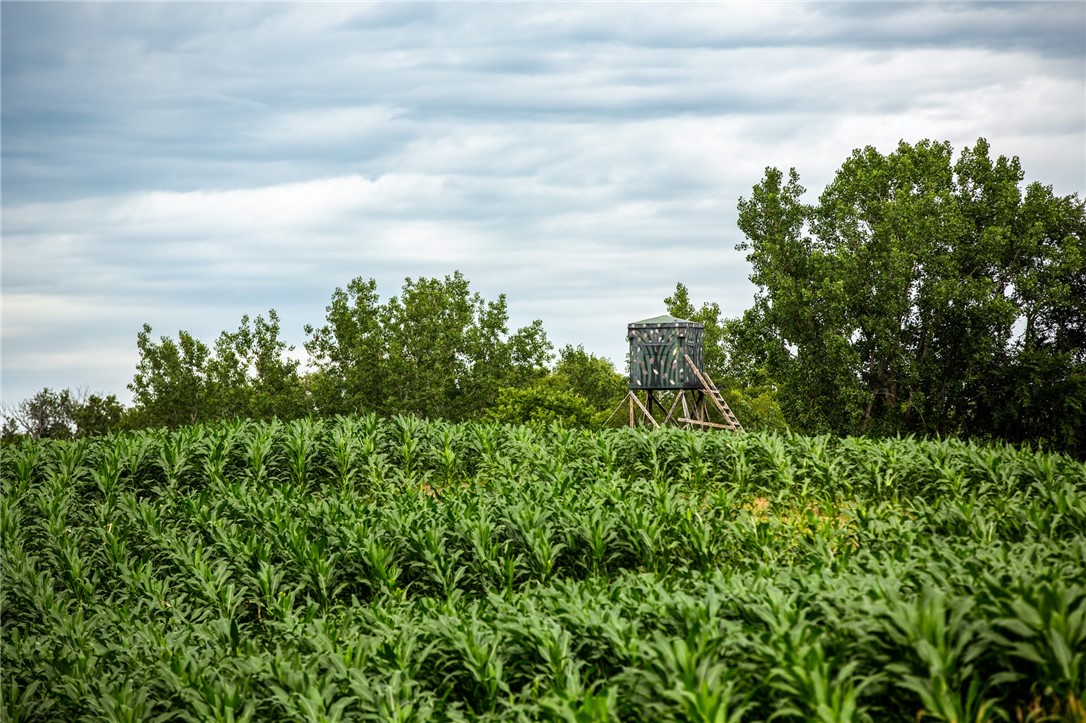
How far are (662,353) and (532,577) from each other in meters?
17.6

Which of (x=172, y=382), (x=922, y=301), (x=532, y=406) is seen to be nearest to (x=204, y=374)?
(x=172, y=382)

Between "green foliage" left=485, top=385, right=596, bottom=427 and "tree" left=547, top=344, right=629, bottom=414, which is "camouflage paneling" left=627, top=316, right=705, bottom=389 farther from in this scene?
"tree" left=547, top=344, right=629, bottom=414

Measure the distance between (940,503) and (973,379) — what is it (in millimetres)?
18673

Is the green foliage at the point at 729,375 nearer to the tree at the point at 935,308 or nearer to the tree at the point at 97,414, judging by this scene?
the tree at the point at 935,308

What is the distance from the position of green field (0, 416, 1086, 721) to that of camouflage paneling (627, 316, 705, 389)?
11583 mm

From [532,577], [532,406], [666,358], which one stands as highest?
[666,358]

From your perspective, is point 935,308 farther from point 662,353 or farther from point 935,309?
point 662,353

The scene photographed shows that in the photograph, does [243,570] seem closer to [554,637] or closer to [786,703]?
[554,637]

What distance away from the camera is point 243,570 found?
10.2 m

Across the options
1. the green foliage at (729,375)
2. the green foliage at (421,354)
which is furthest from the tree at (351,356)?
the green foliage at (729,375)

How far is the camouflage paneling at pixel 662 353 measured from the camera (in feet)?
87.7

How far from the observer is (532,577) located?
980 centimetres

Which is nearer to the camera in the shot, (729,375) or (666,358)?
(666,358)

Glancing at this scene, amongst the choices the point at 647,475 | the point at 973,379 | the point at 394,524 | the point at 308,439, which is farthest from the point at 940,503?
the point at 973,379
